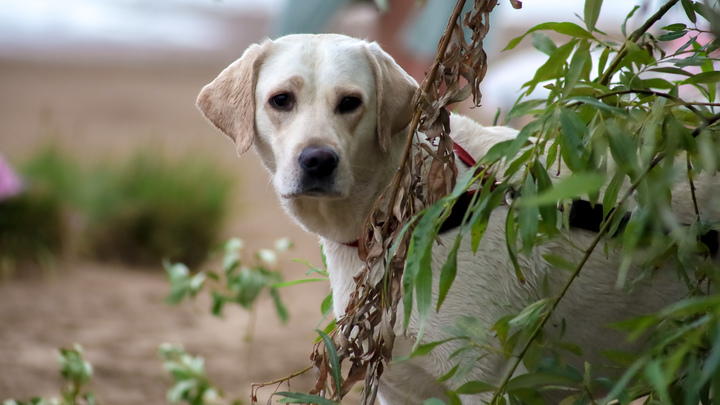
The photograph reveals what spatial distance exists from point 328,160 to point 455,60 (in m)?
0.52

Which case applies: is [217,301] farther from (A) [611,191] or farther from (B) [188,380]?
(A) [611,191]

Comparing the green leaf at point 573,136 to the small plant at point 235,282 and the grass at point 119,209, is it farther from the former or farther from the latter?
the grass at point 119,209

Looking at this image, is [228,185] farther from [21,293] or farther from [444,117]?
[444,117]

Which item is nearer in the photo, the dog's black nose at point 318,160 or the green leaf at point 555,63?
the green leaf at point 555,63

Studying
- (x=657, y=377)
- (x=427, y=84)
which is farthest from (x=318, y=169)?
(x=657, y=377)

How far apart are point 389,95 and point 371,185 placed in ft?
0.81

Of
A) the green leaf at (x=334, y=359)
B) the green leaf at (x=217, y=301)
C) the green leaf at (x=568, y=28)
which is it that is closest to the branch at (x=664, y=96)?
the green leaf at (x=568, y=28)

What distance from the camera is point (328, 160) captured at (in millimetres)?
1928

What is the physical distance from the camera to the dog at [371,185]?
1.89m

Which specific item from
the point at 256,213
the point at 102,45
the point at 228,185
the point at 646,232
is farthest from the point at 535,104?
the point at 102,45

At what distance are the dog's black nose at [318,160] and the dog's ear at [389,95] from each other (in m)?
0.15

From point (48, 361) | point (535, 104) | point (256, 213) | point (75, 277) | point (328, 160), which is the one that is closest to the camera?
point (535, 104)

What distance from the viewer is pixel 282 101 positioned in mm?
2084

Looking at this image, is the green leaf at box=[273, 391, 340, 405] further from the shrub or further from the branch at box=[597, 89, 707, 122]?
the shrub
